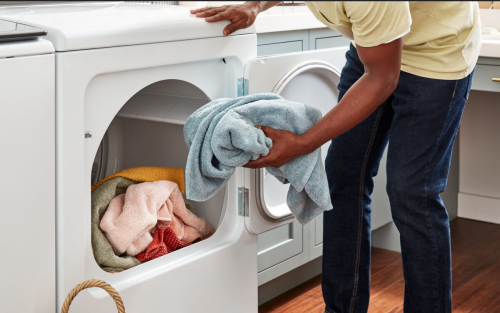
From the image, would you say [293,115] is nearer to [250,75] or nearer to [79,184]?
[250,75]

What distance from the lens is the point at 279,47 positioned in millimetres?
1560

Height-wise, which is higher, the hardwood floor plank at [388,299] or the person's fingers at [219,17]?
the person's fingers at [219,17]

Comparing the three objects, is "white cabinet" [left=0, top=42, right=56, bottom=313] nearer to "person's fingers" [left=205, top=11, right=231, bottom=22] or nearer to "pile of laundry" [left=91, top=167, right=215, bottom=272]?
"pile of laundry" [left=91, top=167, right=215, bottom=272]

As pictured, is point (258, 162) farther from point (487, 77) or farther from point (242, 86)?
point (487, 77)

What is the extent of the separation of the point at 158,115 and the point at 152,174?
14 cm

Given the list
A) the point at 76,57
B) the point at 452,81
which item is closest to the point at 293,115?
the point at 452,81

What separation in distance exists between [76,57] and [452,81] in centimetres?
74

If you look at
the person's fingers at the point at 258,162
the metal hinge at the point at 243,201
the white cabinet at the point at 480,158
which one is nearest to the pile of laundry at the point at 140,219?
the metal hinge at the point at 243,201

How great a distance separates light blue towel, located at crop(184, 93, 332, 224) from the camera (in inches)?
42.3

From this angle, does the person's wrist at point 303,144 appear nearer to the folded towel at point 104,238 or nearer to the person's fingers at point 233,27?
the person's fingers at point 233,27

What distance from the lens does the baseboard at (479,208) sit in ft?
8.48

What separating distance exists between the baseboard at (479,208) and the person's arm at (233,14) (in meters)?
1.75

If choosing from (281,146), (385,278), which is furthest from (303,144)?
(385,278)

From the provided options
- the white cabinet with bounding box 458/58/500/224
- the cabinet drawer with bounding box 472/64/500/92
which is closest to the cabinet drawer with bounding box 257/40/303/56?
the cabinet drawer with bounding box 472/64/500/92
